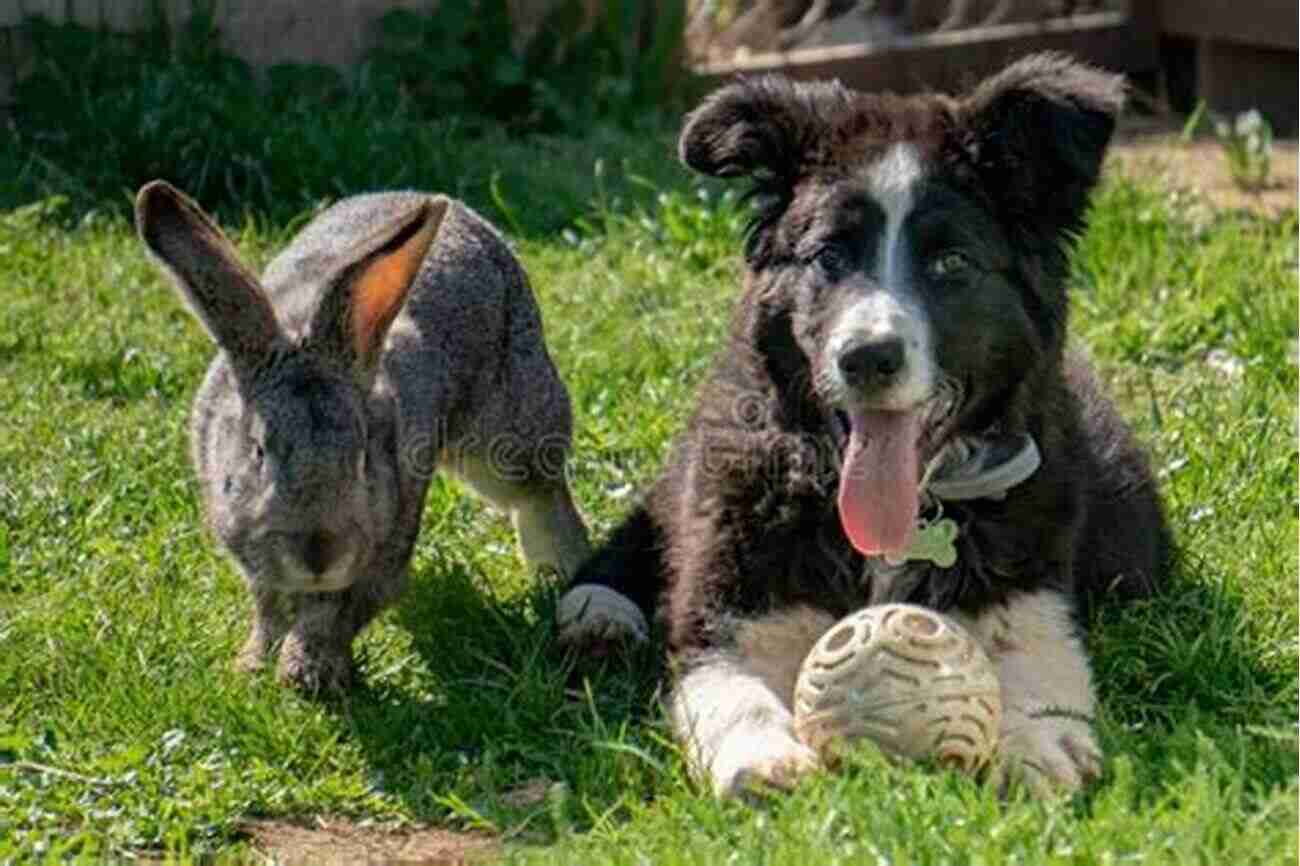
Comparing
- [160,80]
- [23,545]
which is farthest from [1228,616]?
[160,80]

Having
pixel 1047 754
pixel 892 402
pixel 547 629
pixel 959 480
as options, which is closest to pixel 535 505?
pixel 547 629

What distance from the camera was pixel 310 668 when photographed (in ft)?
18.8

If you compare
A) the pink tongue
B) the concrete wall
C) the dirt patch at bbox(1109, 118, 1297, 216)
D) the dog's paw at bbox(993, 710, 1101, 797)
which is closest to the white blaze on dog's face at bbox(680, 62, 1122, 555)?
the pink tongue

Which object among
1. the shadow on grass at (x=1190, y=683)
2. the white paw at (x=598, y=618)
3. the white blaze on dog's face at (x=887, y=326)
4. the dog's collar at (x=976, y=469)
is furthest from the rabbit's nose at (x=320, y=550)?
the shadow on grass at (x=1190, y=683)

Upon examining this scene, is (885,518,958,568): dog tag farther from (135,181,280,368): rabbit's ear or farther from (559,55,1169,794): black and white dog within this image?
(135,181,280,368): rabbit's ear

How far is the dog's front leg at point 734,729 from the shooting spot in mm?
4984

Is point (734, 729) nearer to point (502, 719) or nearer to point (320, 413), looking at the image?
point (502, 719)

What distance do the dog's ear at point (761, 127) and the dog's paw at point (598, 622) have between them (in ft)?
3.18

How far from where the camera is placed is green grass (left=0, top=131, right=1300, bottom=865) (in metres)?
4.79

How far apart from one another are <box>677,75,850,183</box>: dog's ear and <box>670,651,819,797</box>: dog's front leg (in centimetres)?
98

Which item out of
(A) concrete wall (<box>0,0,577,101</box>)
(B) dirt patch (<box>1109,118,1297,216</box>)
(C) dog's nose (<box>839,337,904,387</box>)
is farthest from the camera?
(A) concrete wall (<box>0,0,577,101</box>)

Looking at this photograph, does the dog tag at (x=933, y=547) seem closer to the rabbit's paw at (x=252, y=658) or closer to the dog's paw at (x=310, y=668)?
the dog's paw at (x=310, y=668)

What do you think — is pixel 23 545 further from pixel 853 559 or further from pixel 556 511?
pixel 853 559

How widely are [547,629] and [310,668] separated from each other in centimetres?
56
